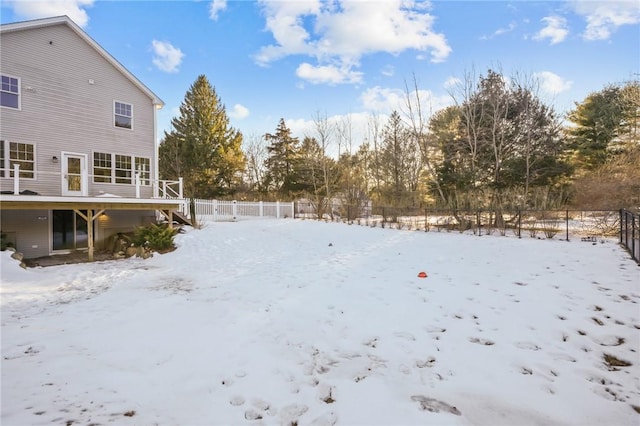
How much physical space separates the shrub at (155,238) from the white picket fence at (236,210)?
19.0 feet

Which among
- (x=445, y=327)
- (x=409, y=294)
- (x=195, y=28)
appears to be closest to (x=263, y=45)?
(x=195, y=28)

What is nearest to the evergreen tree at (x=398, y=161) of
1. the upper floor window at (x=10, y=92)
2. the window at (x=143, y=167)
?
the window at (x=143, y=167)

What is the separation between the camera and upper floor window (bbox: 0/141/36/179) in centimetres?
991

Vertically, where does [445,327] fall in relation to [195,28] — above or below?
below

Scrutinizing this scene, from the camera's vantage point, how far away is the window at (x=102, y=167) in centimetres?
1165

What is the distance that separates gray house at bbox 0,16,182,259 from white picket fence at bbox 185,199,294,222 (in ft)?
14.3

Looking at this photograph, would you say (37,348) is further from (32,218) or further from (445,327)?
(32,218)

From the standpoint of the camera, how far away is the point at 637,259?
668 centimetres

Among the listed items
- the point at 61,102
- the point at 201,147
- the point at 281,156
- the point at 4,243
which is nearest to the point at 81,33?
the point at 61,102

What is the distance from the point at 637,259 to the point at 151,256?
1260 centimetres

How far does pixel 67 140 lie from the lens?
11.0m

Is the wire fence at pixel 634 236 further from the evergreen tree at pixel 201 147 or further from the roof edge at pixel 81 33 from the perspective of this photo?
the evergreen tree at pixel 201 147

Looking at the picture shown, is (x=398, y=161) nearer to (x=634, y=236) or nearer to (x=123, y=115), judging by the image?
(x=634, y=236)

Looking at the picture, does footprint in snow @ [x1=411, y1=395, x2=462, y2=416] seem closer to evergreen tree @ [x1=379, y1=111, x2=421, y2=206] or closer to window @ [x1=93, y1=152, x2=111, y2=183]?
window @ [x1=93, y1=152, x2=111, y2=183]
